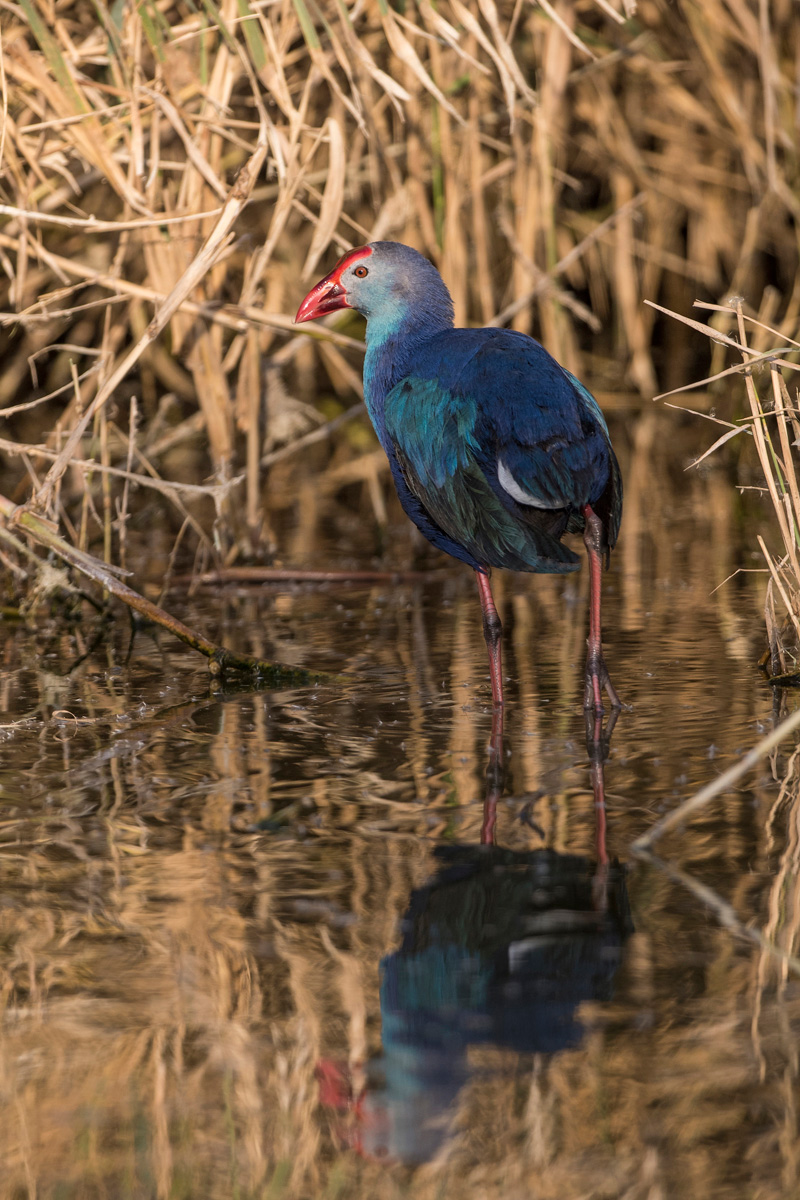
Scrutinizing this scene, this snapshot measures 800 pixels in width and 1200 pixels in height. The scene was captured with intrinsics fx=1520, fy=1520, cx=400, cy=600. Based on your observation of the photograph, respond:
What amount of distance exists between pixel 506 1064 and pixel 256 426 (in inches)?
113

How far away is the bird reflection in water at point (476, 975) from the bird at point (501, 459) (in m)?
0.62

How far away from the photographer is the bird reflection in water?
1.66 metres

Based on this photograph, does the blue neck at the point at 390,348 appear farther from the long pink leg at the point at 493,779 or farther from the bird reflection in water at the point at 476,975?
the bird reflection in water at the point at 476,975

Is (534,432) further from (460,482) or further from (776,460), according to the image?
(776,460)

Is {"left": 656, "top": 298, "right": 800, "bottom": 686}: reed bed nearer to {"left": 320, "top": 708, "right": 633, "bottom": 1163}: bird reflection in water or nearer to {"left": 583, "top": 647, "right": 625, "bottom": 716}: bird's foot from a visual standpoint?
{"left": 583, "top": 647, "right": 625, "bottom": 716}: bird's foot

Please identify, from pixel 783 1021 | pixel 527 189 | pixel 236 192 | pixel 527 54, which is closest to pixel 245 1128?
pixel 783 1021

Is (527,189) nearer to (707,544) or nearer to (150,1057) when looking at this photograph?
(707,544)

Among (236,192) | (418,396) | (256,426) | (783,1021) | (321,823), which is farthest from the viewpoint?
(256,426)

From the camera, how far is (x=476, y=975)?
1911 millimetres

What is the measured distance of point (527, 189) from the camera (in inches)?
217

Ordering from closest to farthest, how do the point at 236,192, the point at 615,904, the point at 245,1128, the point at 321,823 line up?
1. the point at 245,1128
2. the point at 615,904
3. the point at 321,823
4. the point at 236,192

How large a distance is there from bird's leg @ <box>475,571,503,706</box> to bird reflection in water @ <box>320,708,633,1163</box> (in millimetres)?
708

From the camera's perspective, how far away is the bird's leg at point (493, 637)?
3.07 metres

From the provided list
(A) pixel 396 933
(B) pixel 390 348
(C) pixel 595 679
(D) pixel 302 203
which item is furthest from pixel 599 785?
(D) pixel 302 203
